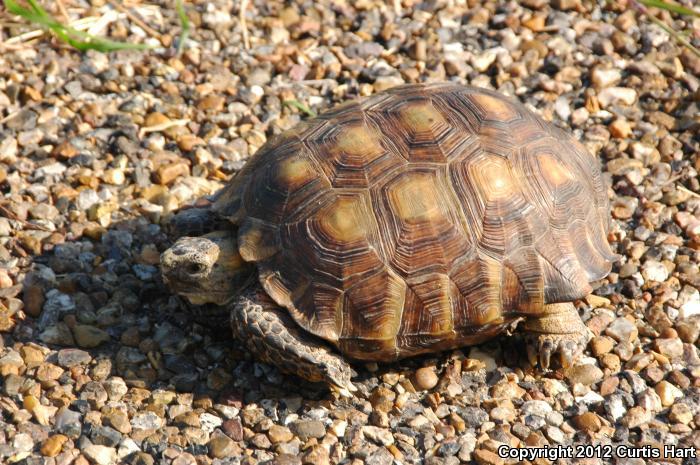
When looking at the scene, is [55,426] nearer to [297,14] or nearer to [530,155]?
[530,155]

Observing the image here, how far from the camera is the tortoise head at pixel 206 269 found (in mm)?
4098

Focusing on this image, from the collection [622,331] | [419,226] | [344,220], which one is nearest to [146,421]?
[344,220]

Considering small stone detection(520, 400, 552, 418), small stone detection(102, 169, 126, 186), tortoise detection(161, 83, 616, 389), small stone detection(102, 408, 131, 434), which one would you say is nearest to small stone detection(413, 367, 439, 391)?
tortoise detection(161, 83, 616, 389)

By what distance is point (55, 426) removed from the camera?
3723 mm

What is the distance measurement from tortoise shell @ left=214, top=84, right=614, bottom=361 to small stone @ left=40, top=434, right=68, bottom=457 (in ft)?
3.51

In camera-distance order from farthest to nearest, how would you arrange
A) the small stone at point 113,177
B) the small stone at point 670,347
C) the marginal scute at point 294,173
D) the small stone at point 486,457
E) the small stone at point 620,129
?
the small stone at point 620,129, the small stone at point 113,177, the small stone at point 670,347, the marginal scute at point 294,173, the small stone at point 486,457

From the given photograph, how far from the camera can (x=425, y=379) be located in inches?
161

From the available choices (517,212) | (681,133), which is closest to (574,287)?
(517,212)

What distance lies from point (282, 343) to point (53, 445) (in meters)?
1.03

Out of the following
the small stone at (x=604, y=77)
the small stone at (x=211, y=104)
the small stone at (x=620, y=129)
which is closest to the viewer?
the small stone at (x=620, y=129)

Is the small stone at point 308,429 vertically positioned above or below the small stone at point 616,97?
above

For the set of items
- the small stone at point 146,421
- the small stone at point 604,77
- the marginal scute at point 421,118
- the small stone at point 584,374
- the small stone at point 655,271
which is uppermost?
the marginal scute at point 421,118

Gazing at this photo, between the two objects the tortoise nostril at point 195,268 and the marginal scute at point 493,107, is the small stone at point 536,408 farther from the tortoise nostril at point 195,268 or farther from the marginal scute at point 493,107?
the tortoise nostril at point 195,268

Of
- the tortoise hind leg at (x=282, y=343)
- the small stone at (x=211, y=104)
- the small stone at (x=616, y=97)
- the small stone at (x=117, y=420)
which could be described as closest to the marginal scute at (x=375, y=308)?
the tortoise hind leg at (x=282, y=343)
